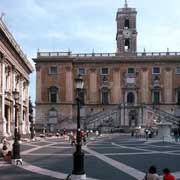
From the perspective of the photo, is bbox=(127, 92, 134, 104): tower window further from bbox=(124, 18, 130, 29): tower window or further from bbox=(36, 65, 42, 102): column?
bbox=(36, 65, 42, 102): column

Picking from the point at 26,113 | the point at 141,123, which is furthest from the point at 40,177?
the point at 141,123

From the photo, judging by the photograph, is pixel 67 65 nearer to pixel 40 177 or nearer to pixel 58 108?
pixel 58 108

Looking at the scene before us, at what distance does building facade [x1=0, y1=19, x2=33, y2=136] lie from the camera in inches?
2222

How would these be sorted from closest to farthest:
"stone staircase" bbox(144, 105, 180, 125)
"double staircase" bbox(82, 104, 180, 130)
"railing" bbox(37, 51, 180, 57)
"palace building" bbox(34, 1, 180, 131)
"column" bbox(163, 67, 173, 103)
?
"stone staircase" bbox(144, 105, 180, 125) < "double staircase" bbox(82, 104, 180, 130) < "palace building" bbox(34, 1, 180, 131) < "column" bbox(163, 67, 173, 103) < "railing" bbox(37, 51, 180, 57)

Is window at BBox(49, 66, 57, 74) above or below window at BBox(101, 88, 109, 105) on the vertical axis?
above

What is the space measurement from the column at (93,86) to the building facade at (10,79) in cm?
1627

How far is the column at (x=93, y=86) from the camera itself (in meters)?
98.6

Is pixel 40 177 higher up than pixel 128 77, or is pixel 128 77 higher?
pixel 128 77

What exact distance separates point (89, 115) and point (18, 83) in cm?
2553

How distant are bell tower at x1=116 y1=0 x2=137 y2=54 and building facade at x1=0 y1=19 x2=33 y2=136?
89.4 feet

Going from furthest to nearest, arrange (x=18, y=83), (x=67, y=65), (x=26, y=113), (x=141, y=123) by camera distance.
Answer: (x=67, y=65)
(x=141, y=123)
(x=26, y=113)
(x=18, y=83)

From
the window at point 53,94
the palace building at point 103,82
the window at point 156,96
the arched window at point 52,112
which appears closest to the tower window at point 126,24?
the palace building at point 103,82

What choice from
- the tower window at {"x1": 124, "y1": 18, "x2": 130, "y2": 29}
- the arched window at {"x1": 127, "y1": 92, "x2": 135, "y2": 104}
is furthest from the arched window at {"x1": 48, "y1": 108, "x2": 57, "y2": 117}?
the tower window at {"x1": 124, "y1": 18, "x2": 130, "y2": 29}

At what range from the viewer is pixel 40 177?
68.5 ft
